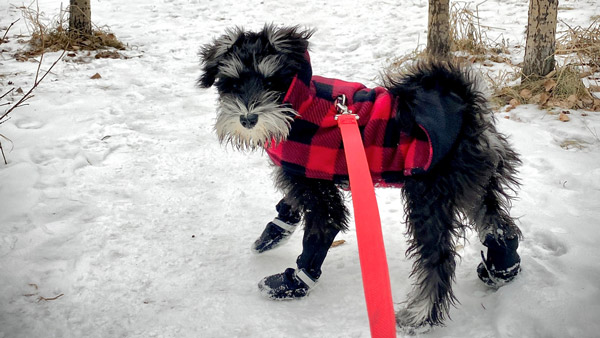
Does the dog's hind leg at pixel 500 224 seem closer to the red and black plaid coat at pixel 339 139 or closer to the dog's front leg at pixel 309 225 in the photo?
the red and black plaid coat at pixel 339 139

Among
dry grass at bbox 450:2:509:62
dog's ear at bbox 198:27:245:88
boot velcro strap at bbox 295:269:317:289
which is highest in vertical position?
dry grass at bbox 450:2:509:62

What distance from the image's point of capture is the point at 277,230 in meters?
3.22

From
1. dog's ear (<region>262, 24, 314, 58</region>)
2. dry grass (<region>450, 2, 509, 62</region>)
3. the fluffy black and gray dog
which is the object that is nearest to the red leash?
the fluffy black and gray dog

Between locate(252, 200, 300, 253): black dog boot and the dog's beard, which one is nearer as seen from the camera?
the dog's beard

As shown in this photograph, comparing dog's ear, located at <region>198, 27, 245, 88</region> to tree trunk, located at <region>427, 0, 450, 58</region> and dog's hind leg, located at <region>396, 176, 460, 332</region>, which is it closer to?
dog's hind leg, located at <region>396, 176, 460, 332</region>

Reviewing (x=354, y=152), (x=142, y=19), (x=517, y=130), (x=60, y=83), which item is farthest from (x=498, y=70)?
(x=142, y=19)

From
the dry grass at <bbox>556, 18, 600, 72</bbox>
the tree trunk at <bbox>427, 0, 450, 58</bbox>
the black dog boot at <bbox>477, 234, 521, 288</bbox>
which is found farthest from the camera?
the tree trunk at <bbox>427, 0, 450, 58</bbox>

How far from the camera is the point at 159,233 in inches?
130

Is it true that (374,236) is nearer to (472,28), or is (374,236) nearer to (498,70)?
(498,70)

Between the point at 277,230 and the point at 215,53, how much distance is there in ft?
4.80

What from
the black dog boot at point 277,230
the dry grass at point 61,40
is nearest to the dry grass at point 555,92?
the black dog boot at point 277,230

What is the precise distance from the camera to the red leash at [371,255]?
1.41 metres

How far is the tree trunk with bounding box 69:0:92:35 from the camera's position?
6.61 metres

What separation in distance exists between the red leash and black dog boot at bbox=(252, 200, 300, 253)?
1.59 m
